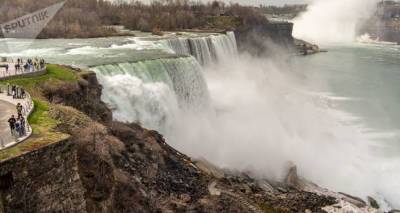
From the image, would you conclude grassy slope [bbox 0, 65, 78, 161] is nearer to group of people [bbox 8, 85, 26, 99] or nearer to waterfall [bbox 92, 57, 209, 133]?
group of people [bbox 8, 85, 26, 99]

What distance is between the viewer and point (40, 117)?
12367mm

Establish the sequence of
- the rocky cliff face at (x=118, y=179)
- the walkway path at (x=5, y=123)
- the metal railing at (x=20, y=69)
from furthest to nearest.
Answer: the metal railing at (x=20, y=69), the walkway path at (x=5, y=123), the rocky cliff face at (x=118, y=179)

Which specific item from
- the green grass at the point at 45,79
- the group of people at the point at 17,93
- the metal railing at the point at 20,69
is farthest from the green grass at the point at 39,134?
the metal railing at the point at 20,69

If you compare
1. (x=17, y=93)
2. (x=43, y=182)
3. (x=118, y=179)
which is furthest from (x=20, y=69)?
(x=43, y=182)

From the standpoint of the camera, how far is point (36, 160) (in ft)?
29.5

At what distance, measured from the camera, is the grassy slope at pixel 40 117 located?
9.30 meters

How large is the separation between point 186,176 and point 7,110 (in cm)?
584

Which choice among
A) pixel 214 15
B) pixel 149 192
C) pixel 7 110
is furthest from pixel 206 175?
pixel 214 15

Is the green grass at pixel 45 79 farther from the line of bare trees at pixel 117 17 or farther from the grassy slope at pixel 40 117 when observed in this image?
the line of bare trees at pixel 117 17

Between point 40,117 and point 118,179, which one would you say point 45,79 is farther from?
point 118,179

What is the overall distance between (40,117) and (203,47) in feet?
94.4

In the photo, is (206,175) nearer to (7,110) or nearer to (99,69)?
(7,110)
